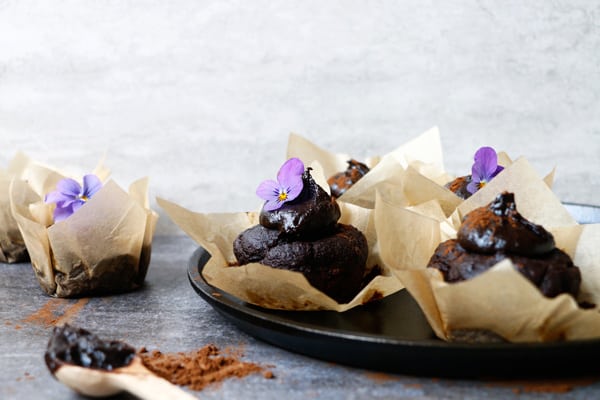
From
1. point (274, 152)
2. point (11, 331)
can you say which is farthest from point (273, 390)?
point (274, 152)

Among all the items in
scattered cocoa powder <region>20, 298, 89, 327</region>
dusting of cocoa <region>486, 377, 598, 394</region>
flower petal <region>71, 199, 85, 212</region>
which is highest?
flower petal <region>71, 199, 85, 212</region>

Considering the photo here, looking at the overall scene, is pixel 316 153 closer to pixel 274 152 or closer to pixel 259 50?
pixel 274 152

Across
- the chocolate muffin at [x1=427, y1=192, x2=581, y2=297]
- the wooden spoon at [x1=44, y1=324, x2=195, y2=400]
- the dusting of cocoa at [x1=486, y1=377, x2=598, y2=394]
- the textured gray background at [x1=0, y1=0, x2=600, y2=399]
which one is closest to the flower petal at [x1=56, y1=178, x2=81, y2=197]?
the textured gray background at [x1=0, y1=0, x2=600, y2=399]

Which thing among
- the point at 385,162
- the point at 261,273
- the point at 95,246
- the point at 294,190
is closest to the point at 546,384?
the point at 261,273

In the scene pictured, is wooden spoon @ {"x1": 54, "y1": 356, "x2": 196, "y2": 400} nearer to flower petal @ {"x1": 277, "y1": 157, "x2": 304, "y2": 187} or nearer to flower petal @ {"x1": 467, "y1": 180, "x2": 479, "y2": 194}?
flower petal @ {"x1": 277, "y1": 157, "x2": 304, "y2": 187}

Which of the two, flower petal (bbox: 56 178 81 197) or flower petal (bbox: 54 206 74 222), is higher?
flower petal (bbox: 56 178 81 197)
